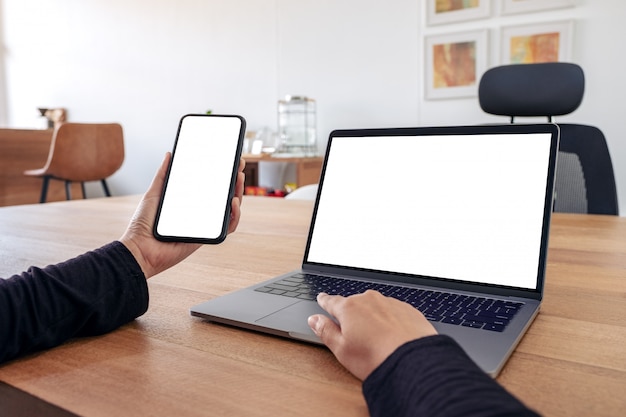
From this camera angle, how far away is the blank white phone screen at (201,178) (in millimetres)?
622

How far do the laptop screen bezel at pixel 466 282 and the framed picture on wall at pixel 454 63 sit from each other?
2571 millimetres

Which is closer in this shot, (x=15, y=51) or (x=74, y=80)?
(x=74, y=80)

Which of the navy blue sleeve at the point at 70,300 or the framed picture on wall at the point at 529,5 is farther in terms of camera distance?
the framed picture on wall at the point at 529,5

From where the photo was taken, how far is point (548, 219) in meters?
0.58

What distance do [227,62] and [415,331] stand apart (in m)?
Result: 3.93

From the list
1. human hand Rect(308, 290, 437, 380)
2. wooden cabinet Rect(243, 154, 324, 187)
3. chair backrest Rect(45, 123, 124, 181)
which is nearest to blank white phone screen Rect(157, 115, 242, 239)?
human hand Rect(308, 290, 437, 380)

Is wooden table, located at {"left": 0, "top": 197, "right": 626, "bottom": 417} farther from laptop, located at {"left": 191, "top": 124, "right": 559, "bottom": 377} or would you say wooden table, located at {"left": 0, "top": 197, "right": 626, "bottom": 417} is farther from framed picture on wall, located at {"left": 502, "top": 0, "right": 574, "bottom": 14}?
framed picture on wall, located at {"left": 502, "top": 0, "right": 574, "bottom": 14}

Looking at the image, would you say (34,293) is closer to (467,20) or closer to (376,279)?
(376,279)

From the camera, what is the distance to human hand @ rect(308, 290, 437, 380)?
40 centimetres

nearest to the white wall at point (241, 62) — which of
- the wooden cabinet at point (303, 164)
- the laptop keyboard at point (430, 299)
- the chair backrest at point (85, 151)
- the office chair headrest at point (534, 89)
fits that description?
the wooden cabinet at point (303, 164)

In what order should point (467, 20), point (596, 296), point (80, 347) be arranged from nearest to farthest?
point (80, 347)
point (596, 296)
point (467, 20)

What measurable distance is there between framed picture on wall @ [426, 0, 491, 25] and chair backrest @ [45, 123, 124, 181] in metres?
2.46

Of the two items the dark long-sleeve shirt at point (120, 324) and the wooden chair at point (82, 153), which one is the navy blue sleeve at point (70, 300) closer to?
the dark long-sleeve shirt at point (120, 324)

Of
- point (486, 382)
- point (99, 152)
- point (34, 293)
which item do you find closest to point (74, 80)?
point (99, 152)
